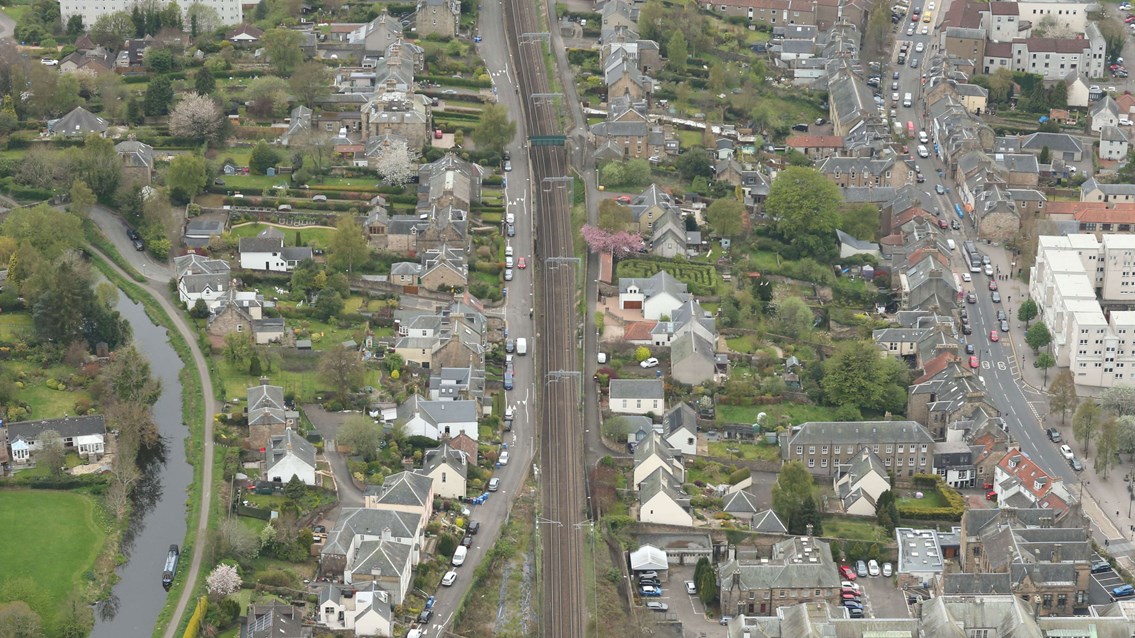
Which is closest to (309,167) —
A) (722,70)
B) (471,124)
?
(471,124)

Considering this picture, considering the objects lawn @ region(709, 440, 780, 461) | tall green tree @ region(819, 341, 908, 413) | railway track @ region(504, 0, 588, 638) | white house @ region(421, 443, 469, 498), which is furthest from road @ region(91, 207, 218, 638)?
tall green tree @ region(819, 341, 908, 413)

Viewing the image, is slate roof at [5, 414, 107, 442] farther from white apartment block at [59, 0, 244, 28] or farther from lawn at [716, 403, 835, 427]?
white apartment block at [59, 0, 244, 28]

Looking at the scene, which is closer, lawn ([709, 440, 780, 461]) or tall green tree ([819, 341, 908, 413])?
lawn ([709, 440, 780, 461])

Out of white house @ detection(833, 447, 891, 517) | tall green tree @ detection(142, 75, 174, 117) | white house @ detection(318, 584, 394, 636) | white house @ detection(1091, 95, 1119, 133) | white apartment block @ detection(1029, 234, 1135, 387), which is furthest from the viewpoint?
white house @ detection(1091, 95, 1119, 133)

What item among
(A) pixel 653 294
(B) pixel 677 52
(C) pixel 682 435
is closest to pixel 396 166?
(A) pixel 653 294

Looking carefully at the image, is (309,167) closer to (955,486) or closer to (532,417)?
(532,417)

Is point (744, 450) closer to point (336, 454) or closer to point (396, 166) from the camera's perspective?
point (336, 454)

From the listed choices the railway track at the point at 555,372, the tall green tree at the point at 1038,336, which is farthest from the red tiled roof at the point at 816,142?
the tall green tree at the point at 1038,336
